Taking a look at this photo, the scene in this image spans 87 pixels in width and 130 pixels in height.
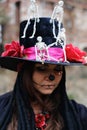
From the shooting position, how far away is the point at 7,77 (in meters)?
8.30

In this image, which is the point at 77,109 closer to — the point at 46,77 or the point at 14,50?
the point at 46,77

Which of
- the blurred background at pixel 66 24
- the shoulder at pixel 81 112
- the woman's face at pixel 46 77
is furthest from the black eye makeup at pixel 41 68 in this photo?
the blurred background at pixel 66 24

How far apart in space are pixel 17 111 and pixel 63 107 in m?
0.22

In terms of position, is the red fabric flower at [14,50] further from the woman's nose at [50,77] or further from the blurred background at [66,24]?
the blurred background at [66,24]

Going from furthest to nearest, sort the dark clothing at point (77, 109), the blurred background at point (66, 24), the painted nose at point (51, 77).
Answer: the blurred background at point (66, 24) → the dark clothing at point (77, 109) → the painted nose at point (51, 77)

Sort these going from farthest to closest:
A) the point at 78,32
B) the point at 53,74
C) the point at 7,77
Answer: the point at 78,32, the point at 7,77, the point at 53,74

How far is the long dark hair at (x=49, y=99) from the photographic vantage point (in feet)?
7.14

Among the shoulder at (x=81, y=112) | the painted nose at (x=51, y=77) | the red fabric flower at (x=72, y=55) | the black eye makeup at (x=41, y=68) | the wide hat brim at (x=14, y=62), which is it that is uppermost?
the red fabric flower at (x=72, y=55)

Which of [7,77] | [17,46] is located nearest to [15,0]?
[7,77]

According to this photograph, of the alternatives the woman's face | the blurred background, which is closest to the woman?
the woman's face

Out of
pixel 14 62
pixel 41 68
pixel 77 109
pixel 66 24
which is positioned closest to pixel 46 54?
pixel 41 68

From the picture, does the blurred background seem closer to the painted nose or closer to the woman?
the woman

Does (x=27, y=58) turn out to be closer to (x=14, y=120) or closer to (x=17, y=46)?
(x=17, y=46)

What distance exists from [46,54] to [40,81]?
0.12m
